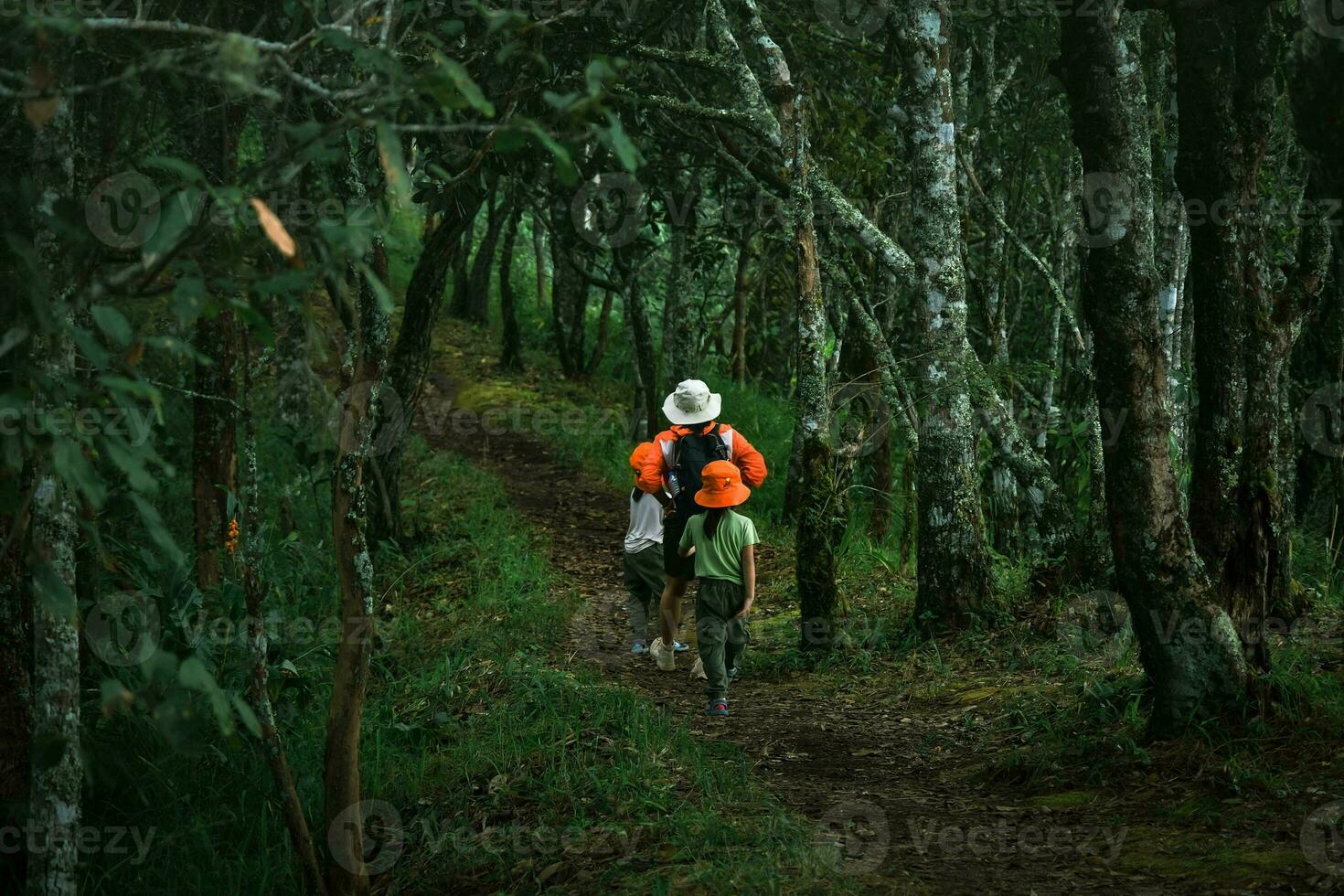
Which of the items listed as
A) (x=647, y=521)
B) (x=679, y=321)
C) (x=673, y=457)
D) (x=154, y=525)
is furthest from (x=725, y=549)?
(x=679, y=321)

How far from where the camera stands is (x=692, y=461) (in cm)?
777

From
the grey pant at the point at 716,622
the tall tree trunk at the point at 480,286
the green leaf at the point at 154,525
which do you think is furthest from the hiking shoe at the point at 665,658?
the tall tree trunk at the point at 480,286

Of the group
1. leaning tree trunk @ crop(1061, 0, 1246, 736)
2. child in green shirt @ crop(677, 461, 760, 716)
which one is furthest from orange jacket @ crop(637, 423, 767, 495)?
leaning tree trunk @ crop(1061, 0, 1246, 736)

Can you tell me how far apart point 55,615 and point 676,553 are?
4.64 m

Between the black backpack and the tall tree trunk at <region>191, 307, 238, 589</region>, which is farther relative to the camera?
the tall tree trunk at <region>191, 307, 238, 589</region>

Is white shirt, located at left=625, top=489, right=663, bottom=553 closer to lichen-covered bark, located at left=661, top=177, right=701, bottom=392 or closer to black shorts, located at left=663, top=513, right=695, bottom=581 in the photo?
black shorts, located at left=663, top=513, right=695, bottom=581

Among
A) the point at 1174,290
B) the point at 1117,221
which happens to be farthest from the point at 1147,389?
the point at 1174,290

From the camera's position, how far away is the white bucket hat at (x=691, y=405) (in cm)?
779

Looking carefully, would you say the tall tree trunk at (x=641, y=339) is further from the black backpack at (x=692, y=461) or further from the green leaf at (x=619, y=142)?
the green leaf at (x=619, y=142)

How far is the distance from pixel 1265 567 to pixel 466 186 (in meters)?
5.40

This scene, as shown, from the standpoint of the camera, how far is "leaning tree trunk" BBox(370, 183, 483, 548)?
10.2 m

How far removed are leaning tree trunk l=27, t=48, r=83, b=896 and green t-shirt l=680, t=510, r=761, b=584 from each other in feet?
12.3

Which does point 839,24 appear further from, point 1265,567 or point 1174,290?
point 1265,567

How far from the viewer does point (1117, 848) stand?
449 centimetres
